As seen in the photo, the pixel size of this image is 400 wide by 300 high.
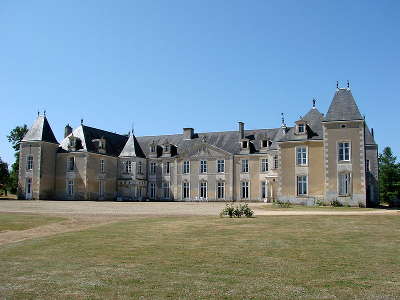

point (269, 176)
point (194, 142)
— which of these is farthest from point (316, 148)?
point (194, 142)

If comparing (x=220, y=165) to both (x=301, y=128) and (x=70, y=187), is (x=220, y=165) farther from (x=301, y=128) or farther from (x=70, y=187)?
(x=70, y=187)

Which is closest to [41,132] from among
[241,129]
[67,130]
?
[67,130]

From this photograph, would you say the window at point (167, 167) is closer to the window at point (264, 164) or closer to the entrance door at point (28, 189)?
the window at point (264, 164)

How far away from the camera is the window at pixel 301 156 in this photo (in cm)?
3341

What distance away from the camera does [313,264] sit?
875 centimetres

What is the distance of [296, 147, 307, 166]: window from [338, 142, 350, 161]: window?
9.33 ft

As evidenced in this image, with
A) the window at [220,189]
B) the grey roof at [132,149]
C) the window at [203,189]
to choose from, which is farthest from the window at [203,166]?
the grey roof at [132,149]

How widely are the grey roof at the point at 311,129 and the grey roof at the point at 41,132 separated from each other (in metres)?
24.6

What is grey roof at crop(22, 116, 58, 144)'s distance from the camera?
44.8m

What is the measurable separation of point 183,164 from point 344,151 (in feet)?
65.4

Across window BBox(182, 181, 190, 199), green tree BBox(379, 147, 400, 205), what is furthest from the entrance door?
green tree BBox(379, 147, 400, 205)

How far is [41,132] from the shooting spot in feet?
147

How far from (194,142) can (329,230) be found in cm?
3463

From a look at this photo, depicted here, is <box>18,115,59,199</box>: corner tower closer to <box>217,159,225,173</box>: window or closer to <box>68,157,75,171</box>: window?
<box>68,157,75,171</box>: window
